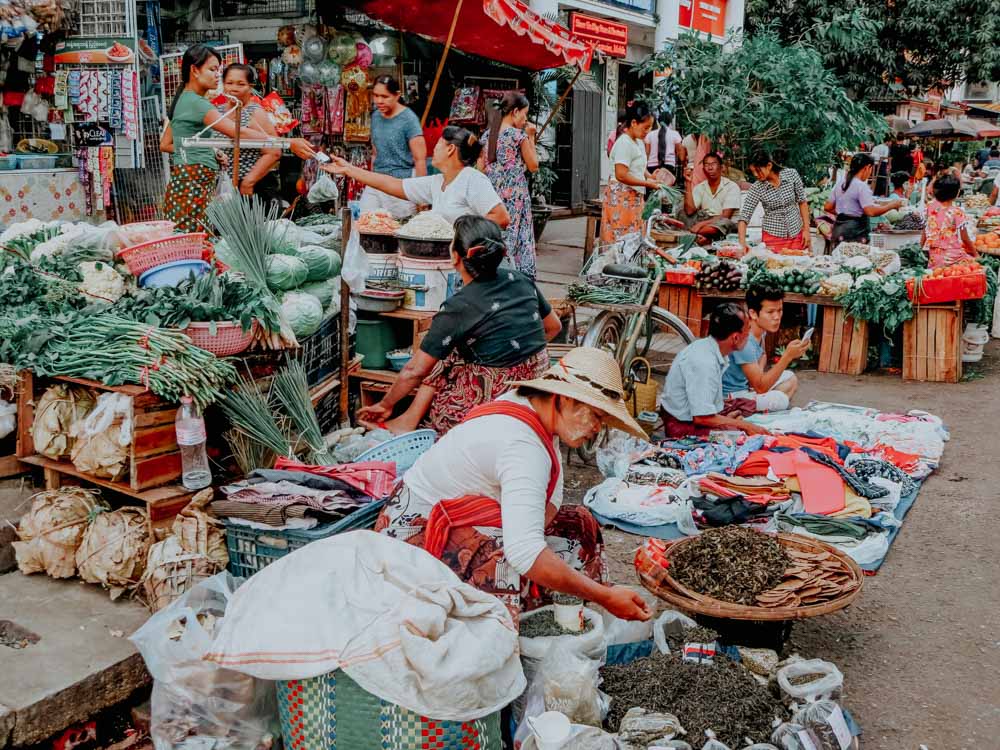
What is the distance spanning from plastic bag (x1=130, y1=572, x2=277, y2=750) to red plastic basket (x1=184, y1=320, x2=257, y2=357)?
4.66ft

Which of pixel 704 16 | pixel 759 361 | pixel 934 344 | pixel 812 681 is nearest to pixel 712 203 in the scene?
pixel 934 344

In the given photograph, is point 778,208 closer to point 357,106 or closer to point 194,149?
point 357,106

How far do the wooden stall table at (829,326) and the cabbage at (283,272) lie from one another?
477cm

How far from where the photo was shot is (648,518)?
5.25 meters

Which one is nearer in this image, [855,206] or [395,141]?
[395,141]

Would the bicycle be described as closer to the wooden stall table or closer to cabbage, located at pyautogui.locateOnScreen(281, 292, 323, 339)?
the wooden stall table

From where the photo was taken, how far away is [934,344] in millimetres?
8305

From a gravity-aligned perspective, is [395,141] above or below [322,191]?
above

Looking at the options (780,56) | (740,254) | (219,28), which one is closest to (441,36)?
(219,28)

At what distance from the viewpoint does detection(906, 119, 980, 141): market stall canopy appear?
68.5ft

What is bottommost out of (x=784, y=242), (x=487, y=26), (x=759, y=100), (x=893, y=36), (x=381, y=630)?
(x=381, y=630)

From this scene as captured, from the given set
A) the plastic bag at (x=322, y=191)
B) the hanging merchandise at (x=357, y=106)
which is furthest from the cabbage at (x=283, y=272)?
the hanging merchandise at (x=357, y=106)

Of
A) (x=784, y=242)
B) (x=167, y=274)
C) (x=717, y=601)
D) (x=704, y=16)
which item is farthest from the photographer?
(x=704, y=16)

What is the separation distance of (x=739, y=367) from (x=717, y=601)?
344 centimetres
